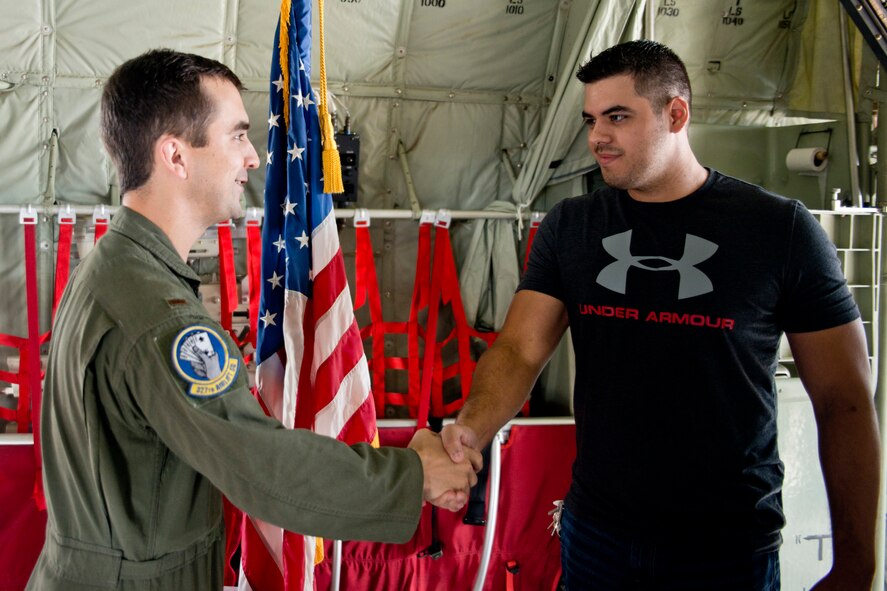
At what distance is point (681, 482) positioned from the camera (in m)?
1.82

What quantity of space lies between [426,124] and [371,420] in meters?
1.82

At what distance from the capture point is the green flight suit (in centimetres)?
142

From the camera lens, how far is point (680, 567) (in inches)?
70.6

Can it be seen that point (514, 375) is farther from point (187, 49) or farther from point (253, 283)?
point (187, 49)

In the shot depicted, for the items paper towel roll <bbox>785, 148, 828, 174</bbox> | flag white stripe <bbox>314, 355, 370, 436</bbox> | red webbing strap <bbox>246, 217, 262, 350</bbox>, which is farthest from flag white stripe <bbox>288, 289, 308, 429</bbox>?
paper towel roll <bbox>785, 148, 828, 174</bbox>

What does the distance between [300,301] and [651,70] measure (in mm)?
1387

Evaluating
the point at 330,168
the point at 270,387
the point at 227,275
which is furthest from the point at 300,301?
the point at 227,275

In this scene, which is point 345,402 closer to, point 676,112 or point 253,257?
point 253,257

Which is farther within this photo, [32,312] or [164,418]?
[32,312]

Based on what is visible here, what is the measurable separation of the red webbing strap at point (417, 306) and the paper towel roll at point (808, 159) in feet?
6.05

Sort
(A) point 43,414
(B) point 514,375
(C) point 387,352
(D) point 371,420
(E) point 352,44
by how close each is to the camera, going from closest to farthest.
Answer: (A) point 43,414
(B) point 514,375
(D) point 371,420
(E) point 352,44
(C) point 387,352

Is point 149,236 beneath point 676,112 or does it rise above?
beneath

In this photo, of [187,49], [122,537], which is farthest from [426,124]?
[122,537]

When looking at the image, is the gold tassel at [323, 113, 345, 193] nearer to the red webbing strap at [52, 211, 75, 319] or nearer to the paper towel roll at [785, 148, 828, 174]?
the red webbing strap at [52, 211, 75, 319]
